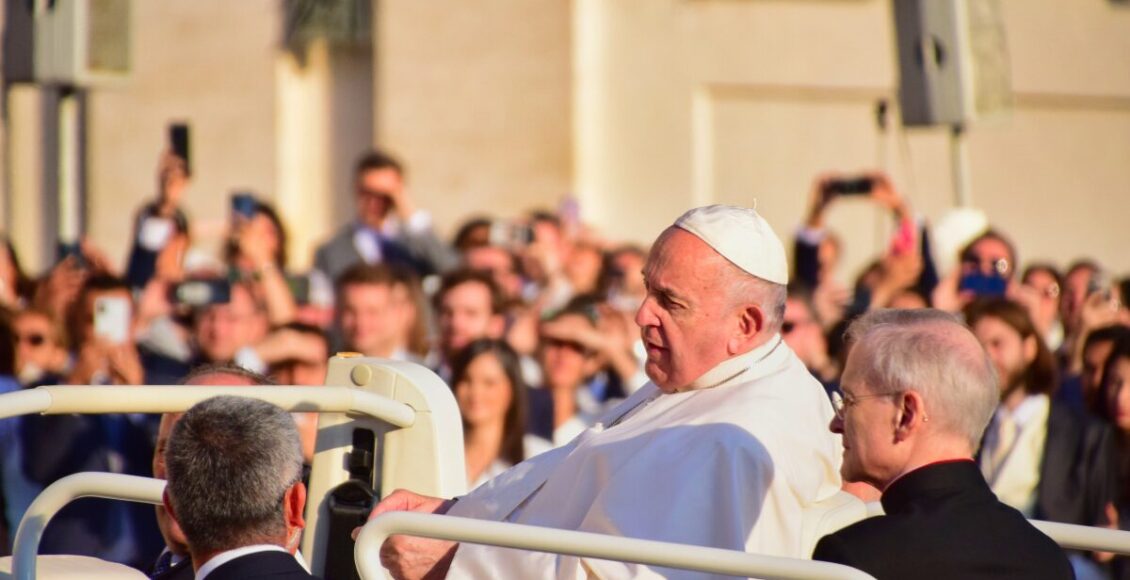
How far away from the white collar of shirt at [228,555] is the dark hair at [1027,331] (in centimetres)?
422

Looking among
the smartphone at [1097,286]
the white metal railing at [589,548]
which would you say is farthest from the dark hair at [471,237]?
the white metal railing at [589,548]

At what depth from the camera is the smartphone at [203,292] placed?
766cm

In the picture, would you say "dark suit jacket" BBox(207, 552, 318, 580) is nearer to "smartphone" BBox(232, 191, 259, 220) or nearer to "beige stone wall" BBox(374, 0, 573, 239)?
"smartphone" BBox(232, 191, 259, 220)

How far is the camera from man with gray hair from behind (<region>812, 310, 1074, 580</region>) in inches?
128

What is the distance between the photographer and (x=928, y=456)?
3383 mm

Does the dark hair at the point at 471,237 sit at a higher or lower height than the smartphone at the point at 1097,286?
higher

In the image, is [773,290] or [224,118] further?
[224,118]

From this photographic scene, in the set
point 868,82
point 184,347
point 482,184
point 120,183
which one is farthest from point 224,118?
point 184,347

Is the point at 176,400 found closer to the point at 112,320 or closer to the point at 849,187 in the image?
the point at 112,320

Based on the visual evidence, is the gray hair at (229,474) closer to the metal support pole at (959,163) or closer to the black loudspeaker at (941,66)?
the black loudspeaker at (941,66)

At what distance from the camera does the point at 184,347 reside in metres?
8.23

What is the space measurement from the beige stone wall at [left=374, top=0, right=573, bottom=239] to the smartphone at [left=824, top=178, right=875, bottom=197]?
4.40 metres

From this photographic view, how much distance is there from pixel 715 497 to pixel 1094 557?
11.4 feet

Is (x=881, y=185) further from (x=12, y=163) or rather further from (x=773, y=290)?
(x=12, y=163)
